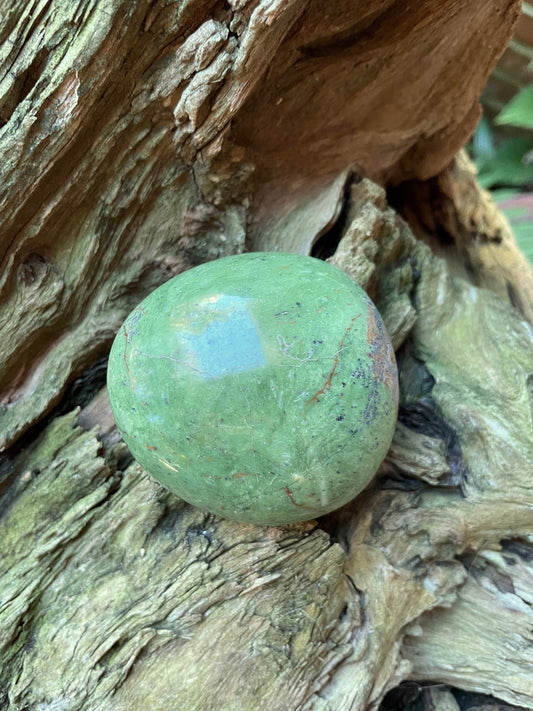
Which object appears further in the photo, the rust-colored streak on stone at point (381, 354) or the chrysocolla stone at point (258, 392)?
the rust-colored streak on stone at point (381, 354)

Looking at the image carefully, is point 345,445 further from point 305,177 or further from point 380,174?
point 380,174

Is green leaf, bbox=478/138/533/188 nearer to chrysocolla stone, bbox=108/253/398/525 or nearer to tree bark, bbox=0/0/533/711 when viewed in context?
tree bark, bbox=0/0/533/711

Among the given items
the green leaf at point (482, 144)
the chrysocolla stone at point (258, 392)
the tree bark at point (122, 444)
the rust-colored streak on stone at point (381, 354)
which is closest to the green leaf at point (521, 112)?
the green leaf at point (482, 144)

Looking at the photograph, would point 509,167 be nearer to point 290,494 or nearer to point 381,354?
point 381,354

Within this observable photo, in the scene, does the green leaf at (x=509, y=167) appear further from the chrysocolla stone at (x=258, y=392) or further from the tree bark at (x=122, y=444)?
the chrysocolla stone at (x=258, y=392)

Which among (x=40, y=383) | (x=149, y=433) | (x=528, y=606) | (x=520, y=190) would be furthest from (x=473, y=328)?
(x=520, y=190)

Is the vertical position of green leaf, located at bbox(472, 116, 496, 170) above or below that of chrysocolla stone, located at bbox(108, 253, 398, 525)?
below

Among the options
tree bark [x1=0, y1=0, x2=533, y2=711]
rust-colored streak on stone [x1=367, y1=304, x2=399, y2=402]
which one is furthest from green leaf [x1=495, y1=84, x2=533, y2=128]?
rust-colored streak on stone [x1=367, y1=304, x2=399, y2=402]
